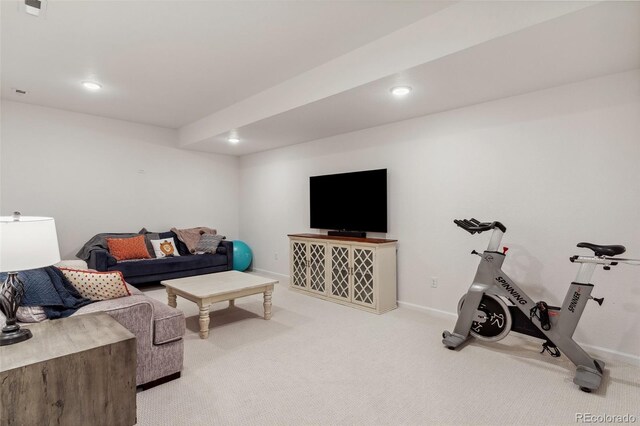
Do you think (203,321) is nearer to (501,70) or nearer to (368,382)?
(368,382)

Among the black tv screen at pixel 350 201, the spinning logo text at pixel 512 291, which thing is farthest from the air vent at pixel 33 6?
the spinning logo text at pixel 512 291

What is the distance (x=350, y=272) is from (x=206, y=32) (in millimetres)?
2872

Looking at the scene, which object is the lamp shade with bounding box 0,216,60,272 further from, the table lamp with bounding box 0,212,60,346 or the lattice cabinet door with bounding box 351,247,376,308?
the lattice cabinet door with bounding box 351,247,376,308

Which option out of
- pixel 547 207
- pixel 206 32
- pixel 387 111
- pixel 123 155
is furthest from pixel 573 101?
pixel 123 155

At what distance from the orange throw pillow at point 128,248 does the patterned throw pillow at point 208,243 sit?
78 cm

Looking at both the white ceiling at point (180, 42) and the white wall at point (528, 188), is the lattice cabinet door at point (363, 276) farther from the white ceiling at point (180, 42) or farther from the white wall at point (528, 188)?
the white ceiling at point (180, 42)

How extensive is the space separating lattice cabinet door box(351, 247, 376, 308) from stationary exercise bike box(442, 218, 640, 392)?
41.9 inches

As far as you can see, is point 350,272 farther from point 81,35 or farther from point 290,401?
point 81,35

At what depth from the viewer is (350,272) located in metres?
3.96

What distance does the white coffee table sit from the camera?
293 centimetres

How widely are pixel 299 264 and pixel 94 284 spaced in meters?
2.81

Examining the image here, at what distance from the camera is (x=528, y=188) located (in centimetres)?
297

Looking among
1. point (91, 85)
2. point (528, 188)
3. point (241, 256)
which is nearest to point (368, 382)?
point (528, 188)

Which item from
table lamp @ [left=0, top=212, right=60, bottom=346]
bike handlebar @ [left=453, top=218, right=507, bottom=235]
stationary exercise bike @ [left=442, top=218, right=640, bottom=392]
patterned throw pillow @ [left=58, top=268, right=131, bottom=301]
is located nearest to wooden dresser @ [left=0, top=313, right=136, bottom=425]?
table lamp @ [left=0, top=212, right=60, bottom=346]
